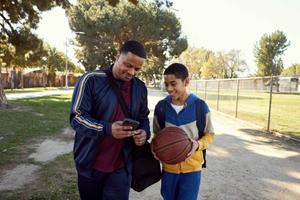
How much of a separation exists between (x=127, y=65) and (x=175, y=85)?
0.58 m

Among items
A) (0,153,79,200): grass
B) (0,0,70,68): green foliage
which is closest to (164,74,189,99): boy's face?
(0,153,79,200): grass

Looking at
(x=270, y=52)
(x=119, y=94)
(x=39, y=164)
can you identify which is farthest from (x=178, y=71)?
(x=270, y=52)

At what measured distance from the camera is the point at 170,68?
11.1ft

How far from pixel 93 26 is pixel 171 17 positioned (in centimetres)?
810

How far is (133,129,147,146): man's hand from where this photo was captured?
2.94m

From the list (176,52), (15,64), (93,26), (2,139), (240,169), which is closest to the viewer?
(240,169)

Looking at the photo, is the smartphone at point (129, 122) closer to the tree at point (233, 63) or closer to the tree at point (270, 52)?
the tree at point (270, 52)

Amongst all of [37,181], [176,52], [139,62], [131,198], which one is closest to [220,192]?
[131,198]

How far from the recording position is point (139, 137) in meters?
2.96

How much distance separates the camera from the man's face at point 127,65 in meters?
2.96

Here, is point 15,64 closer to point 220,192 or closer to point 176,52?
A: point 220,192

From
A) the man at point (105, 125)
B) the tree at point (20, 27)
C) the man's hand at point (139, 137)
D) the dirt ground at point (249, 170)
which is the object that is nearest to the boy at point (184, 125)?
the man at point (105, 125)

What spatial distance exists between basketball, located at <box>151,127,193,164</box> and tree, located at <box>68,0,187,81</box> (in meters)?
31.5

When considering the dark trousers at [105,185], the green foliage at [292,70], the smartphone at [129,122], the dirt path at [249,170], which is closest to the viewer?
the smartphone at [129,122]
